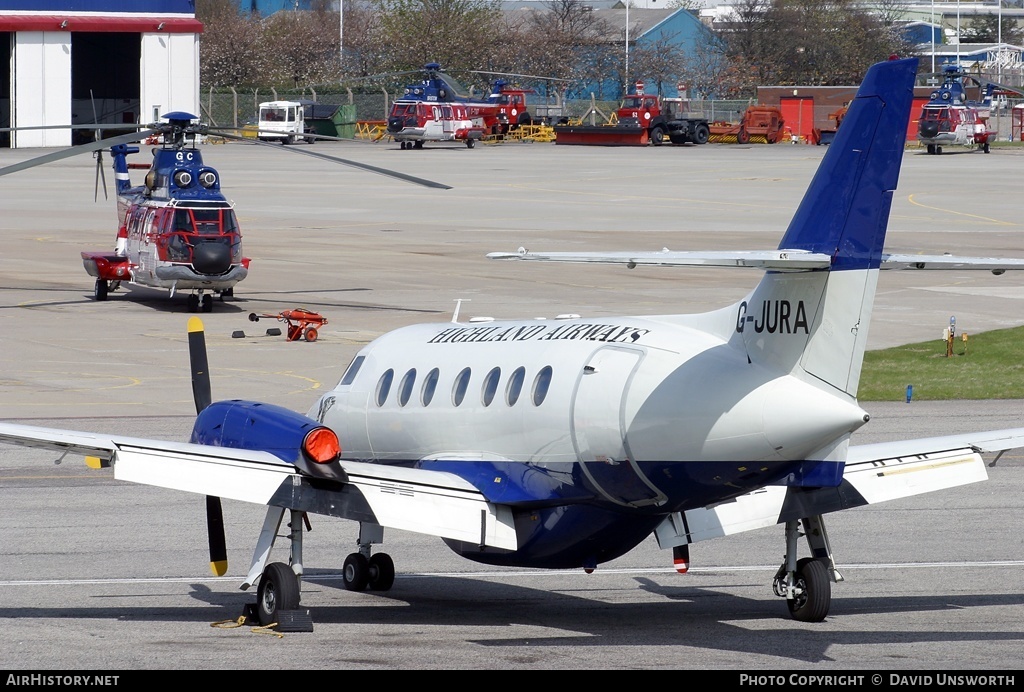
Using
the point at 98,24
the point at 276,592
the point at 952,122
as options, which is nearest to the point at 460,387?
the point at 276,592

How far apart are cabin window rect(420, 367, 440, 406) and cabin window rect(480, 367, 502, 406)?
0.79 meters

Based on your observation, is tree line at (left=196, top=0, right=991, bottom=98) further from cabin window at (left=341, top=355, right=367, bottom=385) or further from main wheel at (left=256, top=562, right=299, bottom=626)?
main wheel at (left=256, top=562, right=299, bottom=626)

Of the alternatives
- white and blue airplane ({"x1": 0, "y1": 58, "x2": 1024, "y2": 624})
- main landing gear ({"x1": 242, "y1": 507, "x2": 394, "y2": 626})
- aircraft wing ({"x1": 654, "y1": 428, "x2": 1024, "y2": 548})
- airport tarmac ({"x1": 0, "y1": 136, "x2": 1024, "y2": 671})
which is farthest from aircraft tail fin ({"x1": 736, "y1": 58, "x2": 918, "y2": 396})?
main landing gear ({"x1": 242, "y1": 507, "x2": 394, "y2": 626})

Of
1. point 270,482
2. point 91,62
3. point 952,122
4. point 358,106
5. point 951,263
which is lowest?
point 270,482

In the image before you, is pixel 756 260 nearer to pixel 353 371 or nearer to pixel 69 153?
pixel 353 371

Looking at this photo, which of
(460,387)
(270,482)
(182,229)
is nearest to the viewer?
(270,482)

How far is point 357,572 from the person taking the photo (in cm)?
1509

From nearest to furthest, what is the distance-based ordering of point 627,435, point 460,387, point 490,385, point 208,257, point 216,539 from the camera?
point 627,435 < point 490,385 < point 460,387 < point 216,539 < point 208,257

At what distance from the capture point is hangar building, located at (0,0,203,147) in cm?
10100

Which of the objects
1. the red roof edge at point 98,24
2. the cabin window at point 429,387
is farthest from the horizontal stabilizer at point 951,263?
the red roof edge at point 98,24

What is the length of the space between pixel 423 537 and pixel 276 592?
5226 mm

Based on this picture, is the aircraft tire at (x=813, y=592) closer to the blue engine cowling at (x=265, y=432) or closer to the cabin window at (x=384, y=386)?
the blue engine cowling at (x=265, y=432)
